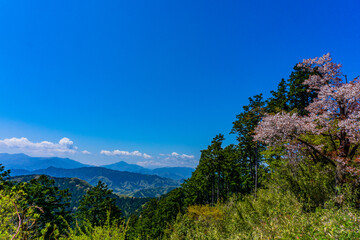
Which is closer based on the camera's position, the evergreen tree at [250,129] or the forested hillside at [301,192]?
the forested hillside at [301,192]

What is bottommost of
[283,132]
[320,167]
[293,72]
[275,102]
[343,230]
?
[343,230]

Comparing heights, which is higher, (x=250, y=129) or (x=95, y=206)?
(x=250, y=129)

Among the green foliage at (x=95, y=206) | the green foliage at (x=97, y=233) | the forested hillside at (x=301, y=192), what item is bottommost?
the green foliage at (x=95, y=206)

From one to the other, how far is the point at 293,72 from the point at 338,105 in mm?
21487

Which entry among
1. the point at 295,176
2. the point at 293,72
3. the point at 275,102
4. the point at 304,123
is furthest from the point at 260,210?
the point at 293,72

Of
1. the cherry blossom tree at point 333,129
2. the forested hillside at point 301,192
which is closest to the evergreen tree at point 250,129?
the forested hillside at point 301,192

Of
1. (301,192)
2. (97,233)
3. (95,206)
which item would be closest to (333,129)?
(301,192)

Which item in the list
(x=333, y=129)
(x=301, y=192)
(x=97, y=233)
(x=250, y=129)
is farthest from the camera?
(x=250, y=129)

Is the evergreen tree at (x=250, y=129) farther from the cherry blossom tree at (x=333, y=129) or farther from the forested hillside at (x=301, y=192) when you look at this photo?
the cherry blossom tree at (x=333, y=129)

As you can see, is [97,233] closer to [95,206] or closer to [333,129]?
[333,129]

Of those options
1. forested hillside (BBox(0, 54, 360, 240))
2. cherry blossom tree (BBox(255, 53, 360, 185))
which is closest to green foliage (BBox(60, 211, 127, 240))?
forested hillside (BBox(0, 54, 360, 240))

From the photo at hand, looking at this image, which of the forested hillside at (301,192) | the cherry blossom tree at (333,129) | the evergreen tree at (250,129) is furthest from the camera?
the evergreen tree at (250,129)

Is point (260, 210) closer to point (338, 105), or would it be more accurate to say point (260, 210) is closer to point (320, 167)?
point (320, 167)

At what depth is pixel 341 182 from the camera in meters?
12.5
